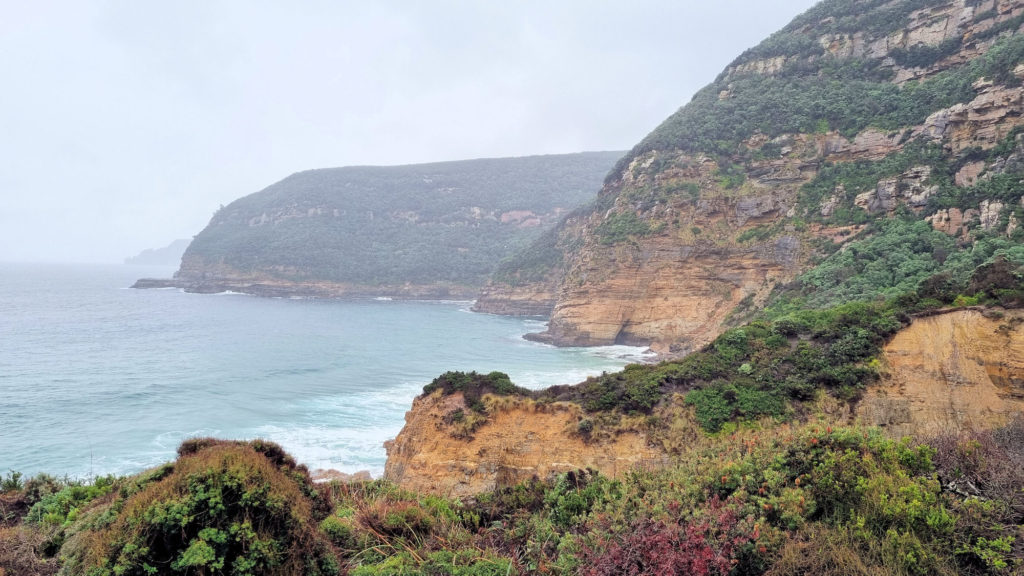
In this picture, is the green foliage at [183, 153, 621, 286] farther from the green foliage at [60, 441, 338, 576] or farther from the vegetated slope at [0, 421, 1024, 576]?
the green foliage at [60, 441, 338, 576]

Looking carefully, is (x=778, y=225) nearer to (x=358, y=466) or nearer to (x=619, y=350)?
(x=619, y=350)

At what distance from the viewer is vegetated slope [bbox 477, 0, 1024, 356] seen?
21.4 meters

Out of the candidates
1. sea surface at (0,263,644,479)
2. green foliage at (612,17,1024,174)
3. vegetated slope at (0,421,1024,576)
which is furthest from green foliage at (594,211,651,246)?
vegetated slope at (0,421,1024,576)

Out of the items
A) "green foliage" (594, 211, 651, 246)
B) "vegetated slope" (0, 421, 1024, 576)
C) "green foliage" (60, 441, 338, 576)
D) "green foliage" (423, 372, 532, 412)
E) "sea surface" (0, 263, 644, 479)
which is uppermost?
"green foliage" (594, 211, 651, 246)

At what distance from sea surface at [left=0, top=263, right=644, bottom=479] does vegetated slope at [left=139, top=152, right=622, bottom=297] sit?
26.8 m

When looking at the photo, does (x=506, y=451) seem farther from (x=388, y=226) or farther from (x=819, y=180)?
(x=388, y=226)

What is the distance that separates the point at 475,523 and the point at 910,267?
23043 millimetres

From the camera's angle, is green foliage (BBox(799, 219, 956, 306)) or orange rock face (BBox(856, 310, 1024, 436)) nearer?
orange rock face (BBox(856, 310, 1024, 436))

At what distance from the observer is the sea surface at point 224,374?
18.2 m

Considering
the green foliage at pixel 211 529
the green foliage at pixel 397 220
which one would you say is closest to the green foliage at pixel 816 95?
the green foliage at pixel 211 529

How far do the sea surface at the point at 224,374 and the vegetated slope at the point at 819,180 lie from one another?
643 cm

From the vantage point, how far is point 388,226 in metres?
102

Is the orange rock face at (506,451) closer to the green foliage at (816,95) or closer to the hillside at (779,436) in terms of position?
the hillside at (779,436)

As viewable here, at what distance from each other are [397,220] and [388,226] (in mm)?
3331
